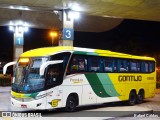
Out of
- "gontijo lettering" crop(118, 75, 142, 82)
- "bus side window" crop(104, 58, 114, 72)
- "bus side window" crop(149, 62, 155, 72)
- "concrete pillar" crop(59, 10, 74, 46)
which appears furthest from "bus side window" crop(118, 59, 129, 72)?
"concrete pillar" crop(59, 10, 74, 46)

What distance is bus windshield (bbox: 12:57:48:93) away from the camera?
14.5 meters

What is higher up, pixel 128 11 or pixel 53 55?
pixel 128 11

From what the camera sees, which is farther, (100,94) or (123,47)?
(123,47)

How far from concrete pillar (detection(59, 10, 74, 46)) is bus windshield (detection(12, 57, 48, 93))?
635 cm

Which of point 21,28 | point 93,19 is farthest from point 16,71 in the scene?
point 21,28

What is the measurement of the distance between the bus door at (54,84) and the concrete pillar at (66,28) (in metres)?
6.36

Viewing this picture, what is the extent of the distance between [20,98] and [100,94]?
188 inches

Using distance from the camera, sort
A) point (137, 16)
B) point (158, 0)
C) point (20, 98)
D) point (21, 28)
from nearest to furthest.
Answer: point (20, 98) → point (158, 0) → point (137, 16) → point (21, 28)

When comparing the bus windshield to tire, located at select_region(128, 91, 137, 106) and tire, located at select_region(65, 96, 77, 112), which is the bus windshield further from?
tire, located at select_region(128, 91, 137, 106)

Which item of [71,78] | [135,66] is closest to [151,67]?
[135,66]

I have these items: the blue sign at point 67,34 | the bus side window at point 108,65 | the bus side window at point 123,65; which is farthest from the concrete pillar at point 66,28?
the bus side window at point 108,65

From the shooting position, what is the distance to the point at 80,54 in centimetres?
1659

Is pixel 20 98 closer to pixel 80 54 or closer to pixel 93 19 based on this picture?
pixel 80 54

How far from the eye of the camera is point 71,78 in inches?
625
